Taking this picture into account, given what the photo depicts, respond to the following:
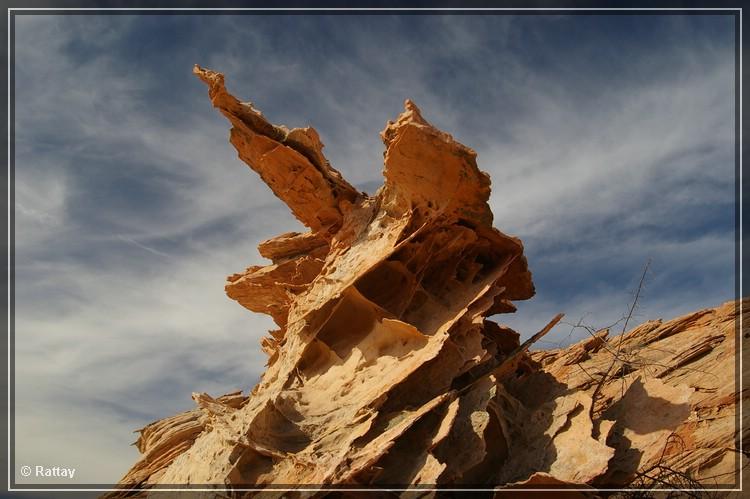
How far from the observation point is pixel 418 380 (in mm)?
10625

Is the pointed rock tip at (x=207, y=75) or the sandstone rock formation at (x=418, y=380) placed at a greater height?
the pointed rock tip at (x=207, y=75)

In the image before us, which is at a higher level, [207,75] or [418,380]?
[207,75]

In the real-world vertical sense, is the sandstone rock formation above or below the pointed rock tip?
below

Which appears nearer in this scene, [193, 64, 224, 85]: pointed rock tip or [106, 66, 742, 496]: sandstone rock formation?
[106, 66, 742, 496]: sandstone rock formation

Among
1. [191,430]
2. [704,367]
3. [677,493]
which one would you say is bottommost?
[677,493]

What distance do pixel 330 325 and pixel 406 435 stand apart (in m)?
3.15

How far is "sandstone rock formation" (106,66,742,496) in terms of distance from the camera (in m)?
9.52

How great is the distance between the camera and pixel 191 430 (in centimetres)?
1364

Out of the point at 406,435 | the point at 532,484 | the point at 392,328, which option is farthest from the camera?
the point at 392,328

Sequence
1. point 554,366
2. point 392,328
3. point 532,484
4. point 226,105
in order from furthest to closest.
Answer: point 554,366, point 226,105, point 392,328, point 532,484

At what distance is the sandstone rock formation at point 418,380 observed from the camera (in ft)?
31.2

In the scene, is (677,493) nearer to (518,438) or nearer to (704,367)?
(518,438)

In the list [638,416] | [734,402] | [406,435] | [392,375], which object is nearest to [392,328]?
[392,375]

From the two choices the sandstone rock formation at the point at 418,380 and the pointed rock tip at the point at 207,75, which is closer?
the sandstone rock formation at the point at 418,380
